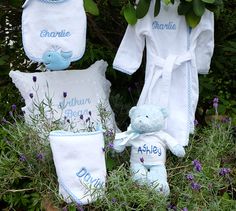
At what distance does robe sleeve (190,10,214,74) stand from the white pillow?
1.68 ft

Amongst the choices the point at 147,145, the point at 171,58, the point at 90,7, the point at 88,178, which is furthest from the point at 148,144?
the point at 90,7

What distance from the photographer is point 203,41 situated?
273 cm

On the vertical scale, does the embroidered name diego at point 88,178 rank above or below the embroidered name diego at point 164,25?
below

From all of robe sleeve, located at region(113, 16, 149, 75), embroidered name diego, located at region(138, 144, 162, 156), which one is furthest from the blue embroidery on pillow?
embroidered name diego, located at region(138, 144, 162, 156)

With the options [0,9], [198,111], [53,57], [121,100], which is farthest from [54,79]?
[198,111]

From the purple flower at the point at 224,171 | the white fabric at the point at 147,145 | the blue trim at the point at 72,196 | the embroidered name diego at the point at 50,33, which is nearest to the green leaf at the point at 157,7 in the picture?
the embroidered name diego at the point at 50,33

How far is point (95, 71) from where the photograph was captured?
2885 mm

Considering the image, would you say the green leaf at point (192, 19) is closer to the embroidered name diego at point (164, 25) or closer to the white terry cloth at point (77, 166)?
the embroidered name diego at point (164, 25)

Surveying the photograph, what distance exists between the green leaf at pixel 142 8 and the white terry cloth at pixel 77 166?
0.64 m

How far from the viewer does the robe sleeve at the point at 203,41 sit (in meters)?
2.65

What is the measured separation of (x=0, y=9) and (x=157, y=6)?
3.74 feet

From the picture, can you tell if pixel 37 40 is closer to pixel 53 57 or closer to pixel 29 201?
pixel 53 57

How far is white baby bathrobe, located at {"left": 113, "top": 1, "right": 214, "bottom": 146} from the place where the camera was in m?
Result: 2.64

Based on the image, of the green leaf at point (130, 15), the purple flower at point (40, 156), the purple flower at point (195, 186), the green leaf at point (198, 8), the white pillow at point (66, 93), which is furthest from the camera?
the white pillow at point (66, 93)
